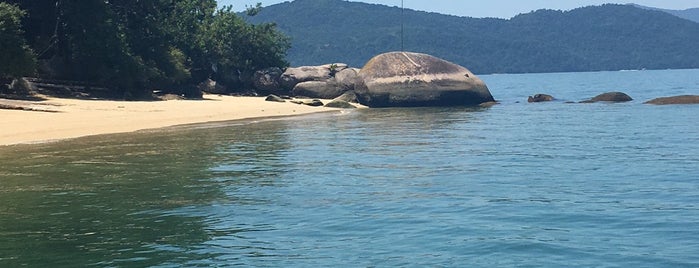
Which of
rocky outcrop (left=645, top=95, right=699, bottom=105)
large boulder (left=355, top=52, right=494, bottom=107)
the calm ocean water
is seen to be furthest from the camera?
large boulder (left=355, top=52, right=494, bottom=107)

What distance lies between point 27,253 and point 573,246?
578 cm

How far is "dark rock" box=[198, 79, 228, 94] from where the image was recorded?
43094mm

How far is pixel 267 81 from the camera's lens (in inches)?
1763

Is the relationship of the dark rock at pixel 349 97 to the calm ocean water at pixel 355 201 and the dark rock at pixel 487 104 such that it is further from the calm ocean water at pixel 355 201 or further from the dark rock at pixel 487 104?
the calm ocean water at pixel 355 201

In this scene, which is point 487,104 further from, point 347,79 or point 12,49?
point 12,49

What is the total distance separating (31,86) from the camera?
32.0 metres

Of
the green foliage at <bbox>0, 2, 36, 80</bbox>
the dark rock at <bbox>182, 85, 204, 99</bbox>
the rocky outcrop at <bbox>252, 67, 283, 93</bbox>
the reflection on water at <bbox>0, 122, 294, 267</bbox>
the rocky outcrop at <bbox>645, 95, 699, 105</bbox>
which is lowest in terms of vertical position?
the reflection on water at <bbox>0, 122, 294, 267</bbox>

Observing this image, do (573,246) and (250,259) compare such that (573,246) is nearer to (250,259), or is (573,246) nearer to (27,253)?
(250,259)

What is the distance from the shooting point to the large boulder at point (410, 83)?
39531 millimetres

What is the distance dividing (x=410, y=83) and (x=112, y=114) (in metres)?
15.7

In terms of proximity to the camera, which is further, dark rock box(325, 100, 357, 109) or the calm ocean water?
dark rock box(325, 100, 357, 109)

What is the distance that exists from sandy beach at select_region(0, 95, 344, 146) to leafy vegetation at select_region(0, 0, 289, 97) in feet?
6.04

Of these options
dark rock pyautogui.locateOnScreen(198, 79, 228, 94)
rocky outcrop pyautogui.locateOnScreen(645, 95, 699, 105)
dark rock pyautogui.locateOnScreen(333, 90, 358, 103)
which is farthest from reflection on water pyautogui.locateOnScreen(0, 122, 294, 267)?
rocky outcrop pyautogui.locateOnScreen(645, 95, 699, 105)

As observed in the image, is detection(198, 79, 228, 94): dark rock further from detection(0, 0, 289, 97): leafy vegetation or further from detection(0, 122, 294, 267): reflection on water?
detection(0, 122, 294, 267): reflection on water
